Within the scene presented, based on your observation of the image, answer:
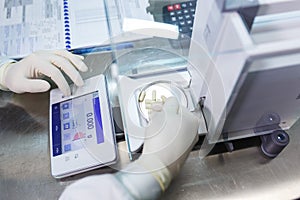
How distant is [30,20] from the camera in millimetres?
745

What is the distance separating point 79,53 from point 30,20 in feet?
0.51

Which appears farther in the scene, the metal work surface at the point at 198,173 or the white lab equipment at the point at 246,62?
the metal work surface at the point at 198,173

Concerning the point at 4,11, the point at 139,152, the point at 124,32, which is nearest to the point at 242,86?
the point at 139,152

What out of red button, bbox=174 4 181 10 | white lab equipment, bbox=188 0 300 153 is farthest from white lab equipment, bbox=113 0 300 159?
red button, bbox=174 4 181 10

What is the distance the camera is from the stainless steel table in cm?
52

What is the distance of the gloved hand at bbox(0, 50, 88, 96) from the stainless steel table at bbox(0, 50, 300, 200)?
0.07 metres

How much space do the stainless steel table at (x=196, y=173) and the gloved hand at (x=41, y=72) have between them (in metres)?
0.07

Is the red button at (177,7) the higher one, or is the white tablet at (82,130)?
the red button at (177,7)

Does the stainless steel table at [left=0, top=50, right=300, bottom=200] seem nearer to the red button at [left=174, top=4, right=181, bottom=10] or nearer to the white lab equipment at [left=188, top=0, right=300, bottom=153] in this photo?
the white lab equipment at [left=188, top=0, right=300, bottom=153]

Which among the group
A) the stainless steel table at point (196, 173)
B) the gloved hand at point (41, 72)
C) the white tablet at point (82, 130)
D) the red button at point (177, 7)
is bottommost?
the stainless steel table at point (196, 173)

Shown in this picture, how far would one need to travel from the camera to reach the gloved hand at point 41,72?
1.92ft

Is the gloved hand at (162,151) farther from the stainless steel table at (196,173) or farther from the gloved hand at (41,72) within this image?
the gloved hand at (41,72)

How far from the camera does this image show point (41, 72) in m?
0.60

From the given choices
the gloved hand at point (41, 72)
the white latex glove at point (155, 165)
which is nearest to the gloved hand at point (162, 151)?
the white latex glove at point (155, 165)
